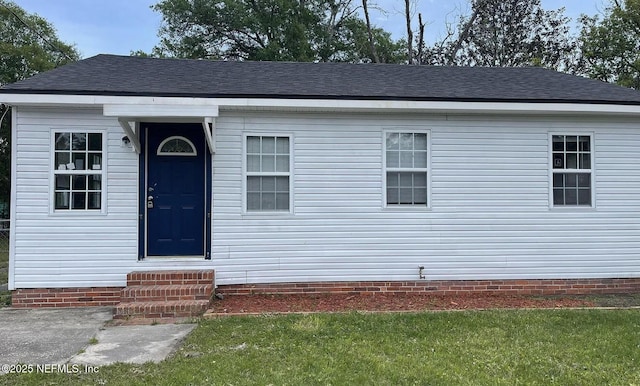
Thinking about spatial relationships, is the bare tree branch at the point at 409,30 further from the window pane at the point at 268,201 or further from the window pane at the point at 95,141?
the window pane at the point at 95,141

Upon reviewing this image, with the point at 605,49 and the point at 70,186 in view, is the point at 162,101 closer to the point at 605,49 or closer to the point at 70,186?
the point at 70,186

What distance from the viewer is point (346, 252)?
272 inches

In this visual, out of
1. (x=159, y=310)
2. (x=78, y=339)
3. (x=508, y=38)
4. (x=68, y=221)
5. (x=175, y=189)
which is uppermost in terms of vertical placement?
(x=508, y=38)

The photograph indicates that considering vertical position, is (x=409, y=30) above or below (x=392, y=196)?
above

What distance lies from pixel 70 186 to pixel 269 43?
18581 millimetres

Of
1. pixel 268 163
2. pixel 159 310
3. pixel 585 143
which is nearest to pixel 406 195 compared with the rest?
pixel 268 163

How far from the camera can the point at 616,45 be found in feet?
65.7

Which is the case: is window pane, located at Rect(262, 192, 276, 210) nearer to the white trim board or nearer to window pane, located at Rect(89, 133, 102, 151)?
the white trim board

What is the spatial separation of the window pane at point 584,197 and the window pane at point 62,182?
7.78m

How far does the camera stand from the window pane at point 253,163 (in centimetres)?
679

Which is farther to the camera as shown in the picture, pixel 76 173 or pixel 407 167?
pixel 407 167

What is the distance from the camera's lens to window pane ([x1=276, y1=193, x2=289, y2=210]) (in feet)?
22.5

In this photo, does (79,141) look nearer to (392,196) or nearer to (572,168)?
(392,196)

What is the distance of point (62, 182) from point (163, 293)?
89.3 inches
